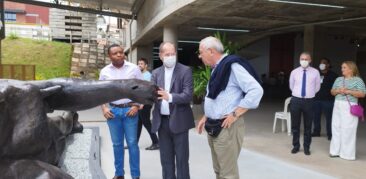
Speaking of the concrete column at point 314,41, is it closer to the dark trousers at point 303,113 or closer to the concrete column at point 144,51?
the concrete column at point 144,51

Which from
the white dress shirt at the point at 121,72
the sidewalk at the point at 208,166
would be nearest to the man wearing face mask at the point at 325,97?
the sidewalk at the point at 208,166

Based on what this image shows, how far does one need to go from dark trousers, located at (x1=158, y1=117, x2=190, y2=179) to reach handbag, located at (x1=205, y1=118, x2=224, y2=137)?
2.26 ft

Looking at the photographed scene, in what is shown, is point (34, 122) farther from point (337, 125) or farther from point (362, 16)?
point (362, 16)

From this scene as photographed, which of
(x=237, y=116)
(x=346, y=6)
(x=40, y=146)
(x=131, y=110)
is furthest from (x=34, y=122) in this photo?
(x=346, y=6)

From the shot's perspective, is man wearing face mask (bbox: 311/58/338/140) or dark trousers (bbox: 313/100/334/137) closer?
man wearing face mask (bbox: 311/58/338/140)

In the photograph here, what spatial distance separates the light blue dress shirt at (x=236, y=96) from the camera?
9.76 ft

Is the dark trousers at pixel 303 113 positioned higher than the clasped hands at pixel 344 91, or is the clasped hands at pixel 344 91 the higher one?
the clasped hands at pixel 344 91

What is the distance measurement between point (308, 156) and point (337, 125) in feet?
2.13

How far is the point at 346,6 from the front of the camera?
966cm

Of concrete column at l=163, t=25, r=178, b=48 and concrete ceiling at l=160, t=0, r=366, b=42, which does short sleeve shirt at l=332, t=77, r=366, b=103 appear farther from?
concrete column at l=163, t=25, r=178, b=48

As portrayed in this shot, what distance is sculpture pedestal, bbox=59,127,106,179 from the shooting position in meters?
3.56

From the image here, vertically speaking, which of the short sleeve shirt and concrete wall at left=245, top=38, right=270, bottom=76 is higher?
concrete wall at left=245, top=38, right=270, bottom=76

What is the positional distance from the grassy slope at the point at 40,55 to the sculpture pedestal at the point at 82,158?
19.7m

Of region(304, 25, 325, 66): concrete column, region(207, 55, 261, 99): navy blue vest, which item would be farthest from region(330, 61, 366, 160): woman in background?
region(304, 25, 325, 66): concrete column
